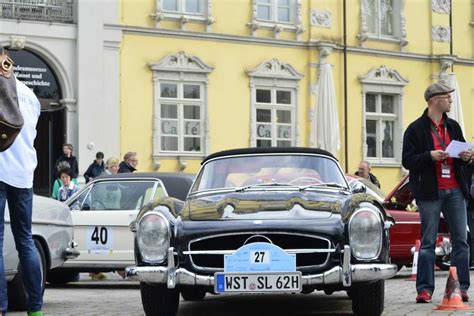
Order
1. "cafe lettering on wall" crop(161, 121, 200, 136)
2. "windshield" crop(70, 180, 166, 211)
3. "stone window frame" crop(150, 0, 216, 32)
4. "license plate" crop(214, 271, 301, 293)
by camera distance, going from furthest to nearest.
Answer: "cafe lettering on wall" crop(161, 121, 200, 136) < "stone window frame" crop(150, 0, 216, 32) < "windshield" crop(70, 180, 166, 211) < "license plate" crop(214, 271, 301, 293)

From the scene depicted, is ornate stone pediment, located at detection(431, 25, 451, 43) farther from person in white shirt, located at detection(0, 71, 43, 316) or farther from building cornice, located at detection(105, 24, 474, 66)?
person in white shirt, located at detection(0, 71, 43, 316)

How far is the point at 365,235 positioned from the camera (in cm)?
783

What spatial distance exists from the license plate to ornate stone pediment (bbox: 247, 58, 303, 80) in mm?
21864

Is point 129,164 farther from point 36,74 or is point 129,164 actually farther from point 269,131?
point 269,131

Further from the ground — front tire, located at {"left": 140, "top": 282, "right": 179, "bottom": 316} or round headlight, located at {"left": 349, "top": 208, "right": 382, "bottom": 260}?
round headlight, located at {"left": 349, "top": 208, "right": 382, "bottom": 260}

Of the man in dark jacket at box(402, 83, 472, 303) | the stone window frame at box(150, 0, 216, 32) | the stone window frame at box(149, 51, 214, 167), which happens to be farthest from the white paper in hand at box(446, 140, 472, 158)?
the stone window frame at box(150, 0, 216, 32)

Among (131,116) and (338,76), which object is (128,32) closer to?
(131,116)

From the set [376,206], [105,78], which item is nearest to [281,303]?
[376,206]

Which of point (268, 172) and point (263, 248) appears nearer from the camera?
point (263, 248)

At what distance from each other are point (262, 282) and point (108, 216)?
6400 millimetres

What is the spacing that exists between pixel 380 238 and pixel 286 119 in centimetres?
2236

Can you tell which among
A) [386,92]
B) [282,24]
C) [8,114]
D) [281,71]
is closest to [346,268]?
[8,114]

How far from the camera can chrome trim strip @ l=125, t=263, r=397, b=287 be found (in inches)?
301

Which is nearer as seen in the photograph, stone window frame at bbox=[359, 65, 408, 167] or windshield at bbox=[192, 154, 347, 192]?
windshield at bbox=[192, 154, 347, 192]
